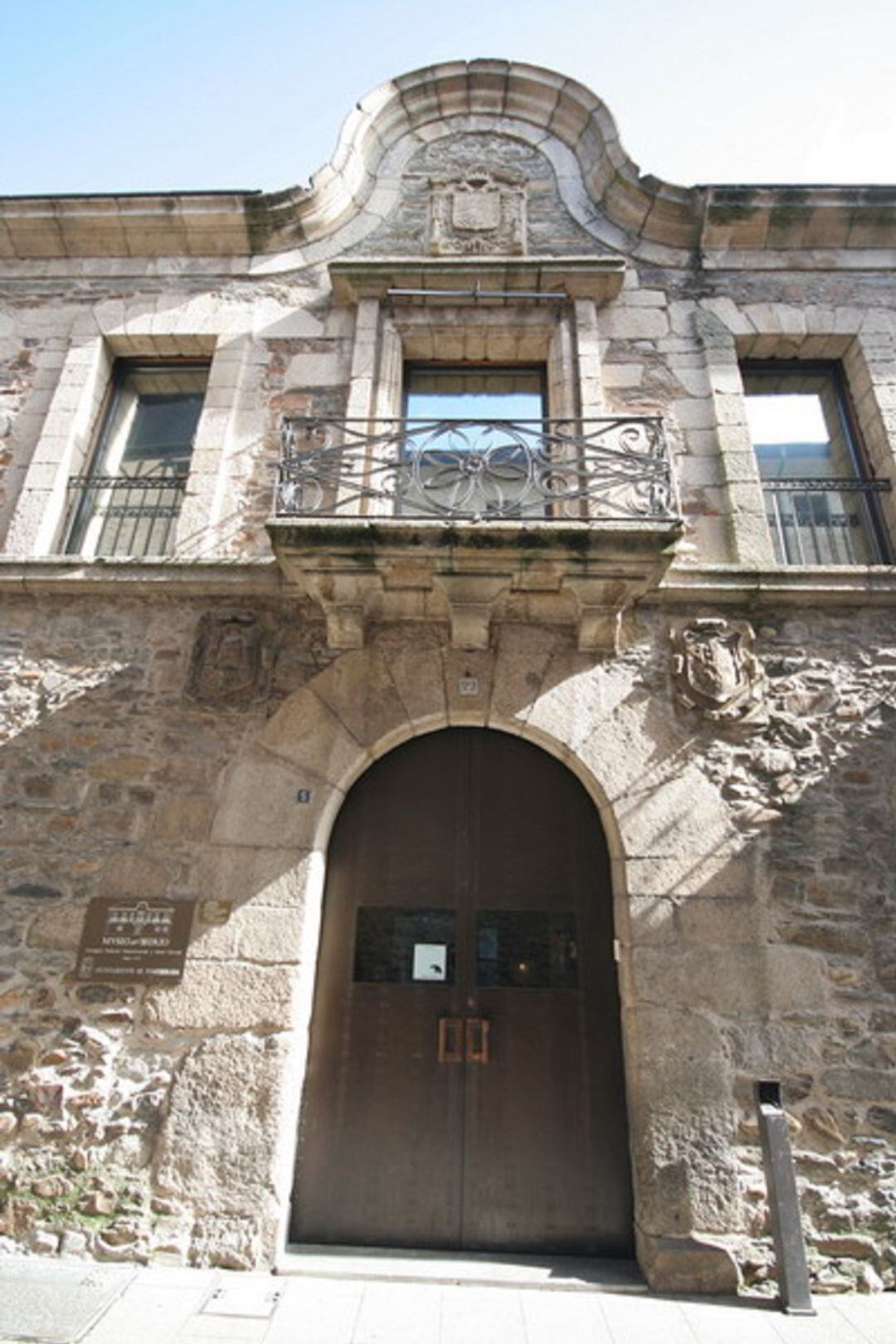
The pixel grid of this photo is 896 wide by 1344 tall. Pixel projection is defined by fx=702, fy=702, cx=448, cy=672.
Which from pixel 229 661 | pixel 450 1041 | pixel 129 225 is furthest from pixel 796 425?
pixel 129 225

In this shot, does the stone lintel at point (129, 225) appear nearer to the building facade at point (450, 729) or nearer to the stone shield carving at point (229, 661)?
the building facade at point (450, 729)

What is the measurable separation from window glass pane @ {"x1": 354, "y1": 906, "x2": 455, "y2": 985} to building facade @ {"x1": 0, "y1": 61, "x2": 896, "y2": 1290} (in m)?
0.03

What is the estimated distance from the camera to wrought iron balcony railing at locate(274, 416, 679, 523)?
14.1 ft

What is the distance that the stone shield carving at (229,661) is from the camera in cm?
441

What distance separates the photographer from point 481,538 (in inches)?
160

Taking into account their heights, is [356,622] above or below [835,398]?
below

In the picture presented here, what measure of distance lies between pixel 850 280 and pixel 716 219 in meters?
1.21

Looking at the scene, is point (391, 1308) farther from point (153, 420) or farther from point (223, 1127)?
point (153, 420)

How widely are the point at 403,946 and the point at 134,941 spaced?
1487 millimetres

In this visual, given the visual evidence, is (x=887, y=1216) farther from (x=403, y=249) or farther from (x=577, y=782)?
(x=403, y=249)

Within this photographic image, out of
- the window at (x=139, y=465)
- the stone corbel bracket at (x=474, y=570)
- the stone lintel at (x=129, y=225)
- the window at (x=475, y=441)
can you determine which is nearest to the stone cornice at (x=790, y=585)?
the stone corbel bracket at (x=474, y=570)

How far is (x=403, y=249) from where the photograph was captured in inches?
241

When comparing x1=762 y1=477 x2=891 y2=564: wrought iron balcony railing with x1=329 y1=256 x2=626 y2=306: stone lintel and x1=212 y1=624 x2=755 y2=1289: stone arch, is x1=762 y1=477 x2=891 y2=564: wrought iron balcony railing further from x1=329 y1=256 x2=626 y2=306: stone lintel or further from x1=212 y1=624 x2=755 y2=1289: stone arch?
x1=329 y1=256 x2=626 y2=306: stone lintel

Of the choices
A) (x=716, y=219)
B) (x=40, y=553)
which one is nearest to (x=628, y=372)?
(x=716, y=219)
